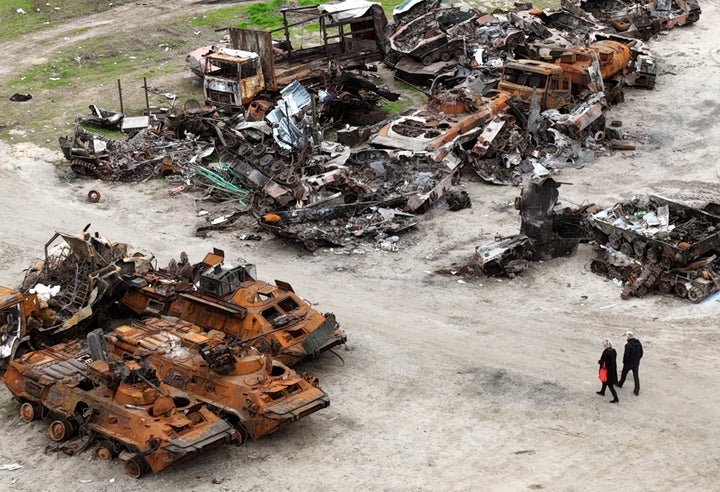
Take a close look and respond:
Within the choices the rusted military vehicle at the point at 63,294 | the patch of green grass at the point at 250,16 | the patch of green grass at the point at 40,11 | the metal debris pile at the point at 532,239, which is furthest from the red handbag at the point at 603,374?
the patch of green grass at the point at 40,11

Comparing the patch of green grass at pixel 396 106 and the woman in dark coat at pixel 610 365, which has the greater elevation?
the woman in dark coat at pixel 610 365

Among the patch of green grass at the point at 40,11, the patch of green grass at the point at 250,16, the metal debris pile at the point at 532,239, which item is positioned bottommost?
the metal debris pile at the point at 532,239

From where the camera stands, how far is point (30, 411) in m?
16.0

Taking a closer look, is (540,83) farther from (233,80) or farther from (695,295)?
(695,295)

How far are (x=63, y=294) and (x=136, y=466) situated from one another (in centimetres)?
551

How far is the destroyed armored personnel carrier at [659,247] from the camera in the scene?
65.6 ft

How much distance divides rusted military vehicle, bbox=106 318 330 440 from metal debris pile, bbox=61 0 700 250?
20.7 feet

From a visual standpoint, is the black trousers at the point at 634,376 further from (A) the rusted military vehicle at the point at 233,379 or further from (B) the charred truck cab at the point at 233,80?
(B) the charred truck cab at the point at 233,80

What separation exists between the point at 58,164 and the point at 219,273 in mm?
11090

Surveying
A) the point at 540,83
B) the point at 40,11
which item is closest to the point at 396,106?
the point at 540,83

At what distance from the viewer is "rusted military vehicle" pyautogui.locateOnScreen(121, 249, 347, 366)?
677 inches

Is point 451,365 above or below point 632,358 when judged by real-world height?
below

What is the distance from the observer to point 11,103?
31.7 metres

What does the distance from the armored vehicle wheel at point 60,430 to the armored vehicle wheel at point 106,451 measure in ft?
2.22
